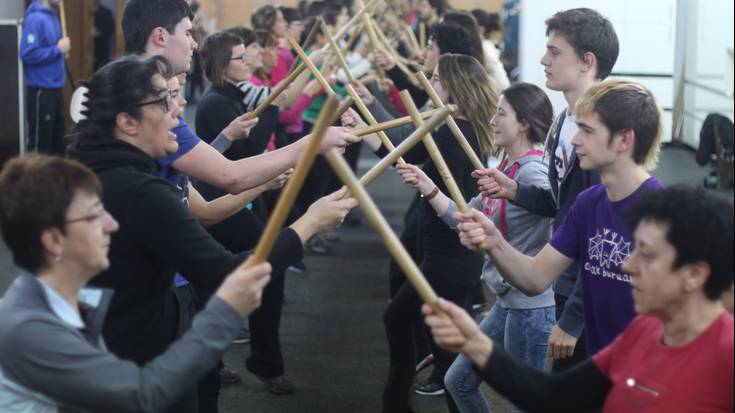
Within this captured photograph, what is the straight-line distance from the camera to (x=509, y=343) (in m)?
3.68

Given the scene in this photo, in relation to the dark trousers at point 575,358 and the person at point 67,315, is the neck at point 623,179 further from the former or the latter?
the person at point 67,315

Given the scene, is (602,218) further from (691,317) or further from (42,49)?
(42,49)

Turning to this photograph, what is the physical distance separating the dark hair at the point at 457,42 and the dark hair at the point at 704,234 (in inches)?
132

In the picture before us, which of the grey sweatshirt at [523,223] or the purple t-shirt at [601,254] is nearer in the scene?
the purple t-shirt at [601,254]

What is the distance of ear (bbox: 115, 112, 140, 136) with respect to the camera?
8.97 ft

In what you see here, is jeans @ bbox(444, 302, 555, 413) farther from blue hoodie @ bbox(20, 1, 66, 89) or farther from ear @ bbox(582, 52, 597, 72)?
blue hoodie @ bbox(20, 1, 66, 89)

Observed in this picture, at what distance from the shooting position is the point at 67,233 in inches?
85.8

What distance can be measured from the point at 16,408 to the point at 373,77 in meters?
6.23

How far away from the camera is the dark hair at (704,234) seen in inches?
82.8

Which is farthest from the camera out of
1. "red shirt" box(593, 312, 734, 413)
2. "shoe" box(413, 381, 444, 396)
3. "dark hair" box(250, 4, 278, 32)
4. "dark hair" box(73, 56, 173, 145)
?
"dark hair" box(250, 4, 278, 32)

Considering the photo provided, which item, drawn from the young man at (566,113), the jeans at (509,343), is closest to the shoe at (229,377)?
the jeans at (509,343)

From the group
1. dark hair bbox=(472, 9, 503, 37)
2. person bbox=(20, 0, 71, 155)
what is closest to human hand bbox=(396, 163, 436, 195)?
dark hair bbox=(472, 9, 503, 37)

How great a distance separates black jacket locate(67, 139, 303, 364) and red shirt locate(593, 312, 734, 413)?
0.90m

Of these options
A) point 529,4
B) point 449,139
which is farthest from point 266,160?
point 529,4
